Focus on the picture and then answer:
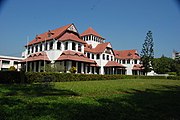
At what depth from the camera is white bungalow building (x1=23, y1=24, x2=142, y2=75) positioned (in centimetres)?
3825

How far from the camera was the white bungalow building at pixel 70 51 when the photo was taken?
125 ft

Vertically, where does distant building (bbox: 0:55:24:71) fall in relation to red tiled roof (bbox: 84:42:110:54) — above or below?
below

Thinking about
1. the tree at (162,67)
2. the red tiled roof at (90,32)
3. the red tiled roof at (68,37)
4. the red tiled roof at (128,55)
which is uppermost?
the red tiled roof at (90,32)

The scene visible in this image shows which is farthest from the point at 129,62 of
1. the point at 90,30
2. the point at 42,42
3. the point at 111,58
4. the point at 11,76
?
the point at 11,76

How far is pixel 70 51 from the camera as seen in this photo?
38.0 m

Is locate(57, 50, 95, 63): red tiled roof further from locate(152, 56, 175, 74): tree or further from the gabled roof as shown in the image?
locate(152, 56, 175, 74): tree

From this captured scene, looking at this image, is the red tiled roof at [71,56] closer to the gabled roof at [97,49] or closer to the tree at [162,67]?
the gabled roof at [97,49]

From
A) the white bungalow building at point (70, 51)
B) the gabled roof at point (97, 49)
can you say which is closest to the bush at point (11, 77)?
the white bungalow building at point (70, 51)

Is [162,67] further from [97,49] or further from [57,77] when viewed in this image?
[57,77]

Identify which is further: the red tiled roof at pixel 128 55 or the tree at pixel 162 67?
the tree at pixel 162 67

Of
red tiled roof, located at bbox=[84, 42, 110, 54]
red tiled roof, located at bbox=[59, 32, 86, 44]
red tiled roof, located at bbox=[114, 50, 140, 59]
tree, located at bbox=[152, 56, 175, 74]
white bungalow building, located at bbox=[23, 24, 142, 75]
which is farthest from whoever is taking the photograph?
tree, located at bbox=[152, 56, 175, 74]

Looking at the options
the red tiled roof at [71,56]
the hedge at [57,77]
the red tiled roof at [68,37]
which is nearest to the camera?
the hedge at [57,77]

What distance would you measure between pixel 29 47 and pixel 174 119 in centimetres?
4612

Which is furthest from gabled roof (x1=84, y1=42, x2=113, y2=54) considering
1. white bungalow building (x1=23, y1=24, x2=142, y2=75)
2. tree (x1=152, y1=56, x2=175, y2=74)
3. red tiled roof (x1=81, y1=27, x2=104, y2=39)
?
tree (x1=152, y1=56, x2=175, y2=74)
